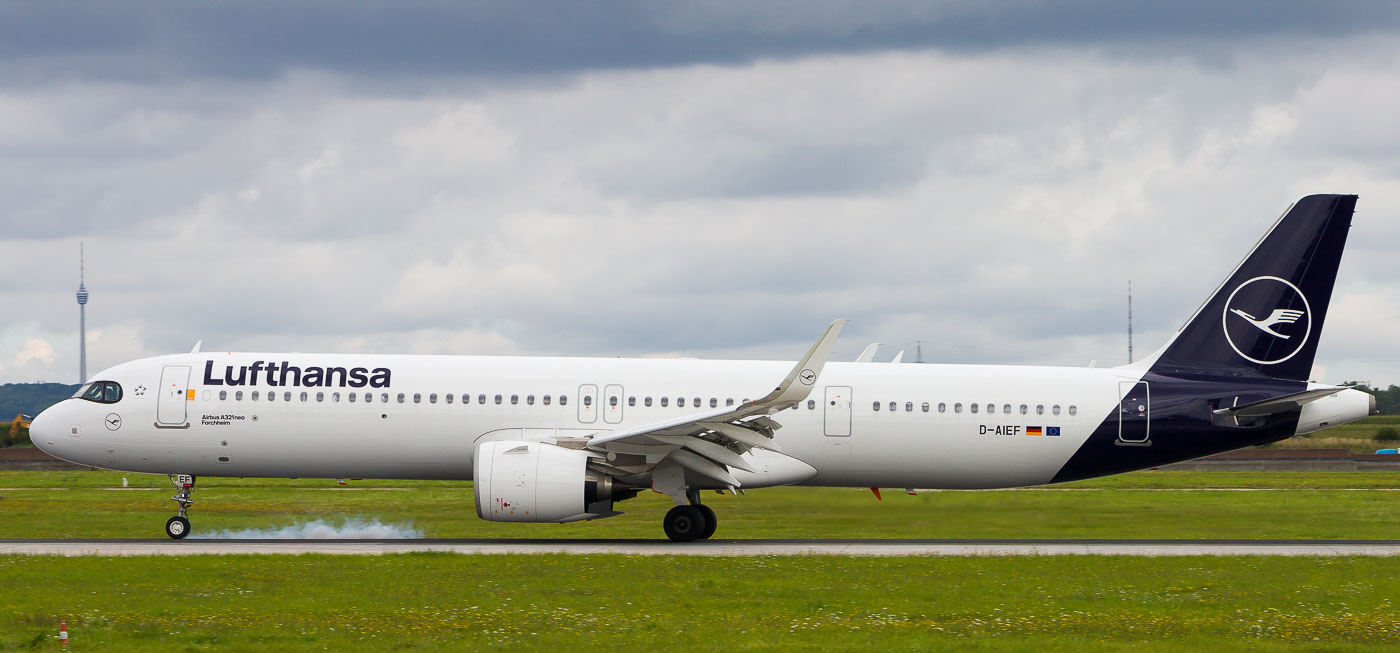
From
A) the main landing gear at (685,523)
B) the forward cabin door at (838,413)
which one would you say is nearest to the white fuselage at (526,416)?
the forward cabin door at (838,413)

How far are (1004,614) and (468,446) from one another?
12634 mm

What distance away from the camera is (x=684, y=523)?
1014 inches

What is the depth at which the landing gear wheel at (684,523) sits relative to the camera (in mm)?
25750

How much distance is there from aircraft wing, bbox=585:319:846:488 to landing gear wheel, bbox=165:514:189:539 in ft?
25.9

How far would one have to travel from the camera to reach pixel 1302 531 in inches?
1235

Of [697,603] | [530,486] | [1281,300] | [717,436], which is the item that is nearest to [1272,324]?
[1281,300]

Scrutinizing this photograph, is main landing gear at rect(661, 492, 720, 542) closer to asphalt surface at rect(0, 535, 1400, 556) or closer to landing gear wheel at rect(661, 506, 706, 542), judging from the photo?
→ landing gear wheel at rect(661, 506, 706, 542)

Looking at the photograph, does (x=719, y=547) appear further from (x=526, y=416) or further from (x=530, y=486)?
(x=526, y=416)

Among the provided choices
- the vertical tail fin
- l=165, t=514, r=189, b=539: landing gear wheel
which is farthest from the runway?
the vertical tail fin

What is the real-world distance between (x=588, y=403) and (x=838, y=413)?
4.90m

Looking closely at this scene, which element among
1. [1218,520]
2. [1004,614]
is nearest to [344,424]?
[1004,614]

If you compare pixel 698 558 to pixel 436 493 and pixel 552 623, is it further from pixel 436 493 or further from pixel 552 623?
pixel 436 493

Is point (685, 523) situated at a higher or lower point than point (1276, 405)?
lower

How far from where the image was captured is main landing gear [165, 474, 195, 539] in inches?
1005
